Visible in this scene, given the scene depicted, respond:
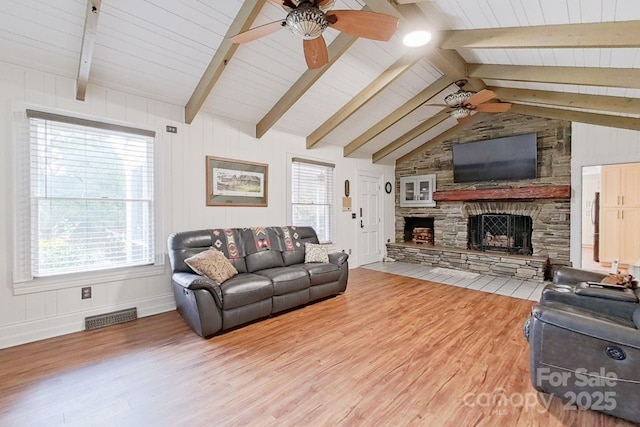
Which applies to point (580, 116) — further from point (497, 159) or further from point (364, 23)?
point (364, 23)

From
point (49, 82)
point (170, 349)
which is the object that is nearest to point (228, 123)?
point (49, 82)

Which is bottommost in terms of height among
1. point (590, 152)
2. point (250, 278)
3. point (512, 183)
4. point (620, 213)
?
point (250, 278)

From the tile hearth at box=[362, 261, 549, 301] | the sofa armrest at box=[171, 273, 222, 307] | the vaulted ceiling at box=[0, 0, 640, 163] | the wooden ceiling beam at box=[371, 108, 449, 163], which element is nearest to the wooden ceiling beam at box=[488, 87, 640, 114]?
the vaulted ceiling at box=[0, 0, 640, 163]

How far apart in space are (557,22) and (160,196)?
14.3 feet

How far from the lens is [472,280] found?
509 centimetres

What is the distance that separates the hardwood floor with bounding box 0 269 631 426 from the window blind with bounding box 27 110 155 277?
795mm

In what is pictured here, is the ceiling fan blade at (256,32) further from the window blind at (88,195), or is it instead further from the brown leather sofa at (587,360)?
the brown leather sofa at (587,360)

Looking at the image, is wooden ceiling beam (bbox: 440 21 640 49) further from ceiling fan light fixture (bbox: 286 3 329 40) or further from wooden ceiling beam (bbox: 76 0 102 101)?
wooden ceiling beam (bbox: 76 0 102 101)

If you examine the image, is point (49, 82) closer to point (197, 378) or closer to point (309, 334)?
point (197, 378)

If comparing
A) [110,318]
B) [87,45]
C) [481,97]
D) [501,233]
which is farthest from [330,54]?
[501,233]

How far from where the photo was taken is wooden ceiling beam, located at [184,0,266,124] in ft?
8.43

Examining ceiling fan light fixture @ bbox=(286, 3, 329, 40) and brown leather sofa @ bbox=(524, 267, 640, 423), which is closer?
brown leather sofa @ bbox=(524, 267, 640, 423)

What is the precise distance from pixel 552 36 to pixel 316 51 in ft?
6.68

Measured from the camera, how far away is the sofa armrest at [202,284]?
2.77 meters
